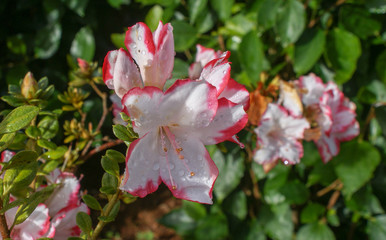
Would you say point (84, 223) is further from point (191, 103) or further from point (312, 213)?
point (312, 213)

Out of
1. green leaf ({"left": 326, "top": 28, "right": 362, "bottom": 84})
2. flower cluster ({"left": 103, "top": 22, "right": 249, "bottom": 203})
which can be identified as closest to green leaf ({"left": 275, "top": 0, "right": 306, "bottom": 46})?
green leaf ({"left": 326, "top": 28, "right": 362, "bottom": 84})

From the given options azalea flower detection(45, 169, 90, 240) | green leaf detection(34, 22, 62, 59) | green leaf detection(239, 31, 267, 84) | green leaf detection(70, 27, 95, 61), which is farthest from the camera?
green leaf detection(34, 22, 62, 59)

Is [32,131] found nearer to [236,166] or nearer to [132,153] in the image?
[132,153]

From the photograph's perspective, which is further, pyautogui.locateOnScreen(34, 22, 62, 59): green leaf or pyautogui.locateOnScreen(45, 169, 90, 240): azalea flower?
pyautogui.locateOnScreen(34, 22, 62, 59): green leaf

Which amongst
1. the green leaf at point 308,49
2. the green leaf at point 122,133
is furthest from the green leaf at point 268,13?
the green leaf at point 122,133

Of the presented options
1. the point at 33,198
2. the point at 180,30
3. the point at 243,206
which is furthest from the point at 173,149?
the point at 243,206

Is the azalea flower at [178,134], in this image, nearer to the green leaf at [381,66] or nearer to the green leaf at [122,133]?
the green leaf at [122,133]

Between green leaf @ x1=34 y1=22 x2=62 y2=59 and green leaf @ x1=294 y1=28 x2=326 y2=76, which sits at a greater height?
green leaf @ x1=34 y1=22 x2=62 y2=59

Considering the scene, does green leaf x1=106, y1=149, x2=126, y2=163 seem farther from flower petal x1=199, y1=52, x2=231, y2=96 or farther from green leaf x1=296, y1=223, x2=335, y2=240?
green leaf x1=296, y1=223, x2=335, y2=240
